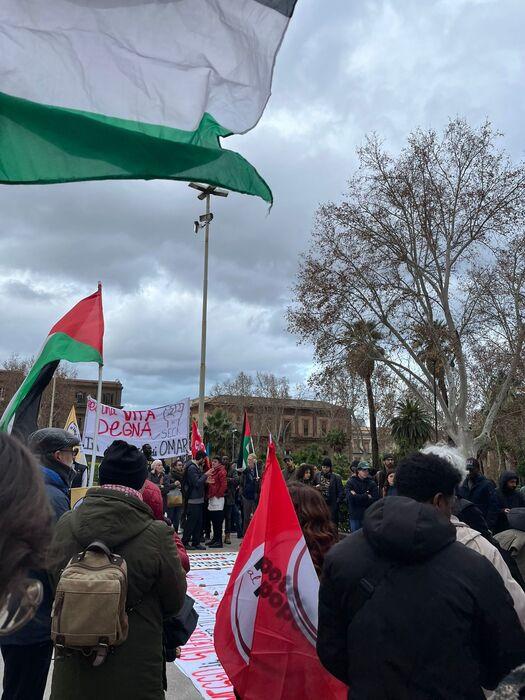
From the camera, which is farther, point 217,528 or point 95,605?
point 217,528

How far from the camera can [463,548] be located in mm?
2176

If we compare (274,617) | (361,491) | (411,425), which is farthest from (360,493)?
(411,425)

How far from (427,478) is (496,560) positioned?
1.58 feet

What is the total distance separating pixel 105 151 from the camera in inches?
108

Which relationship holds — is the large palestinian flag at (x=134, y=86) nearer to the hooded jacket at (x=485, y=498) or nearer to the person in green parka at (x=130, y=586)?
the person in green parka at (x=130, y=586)

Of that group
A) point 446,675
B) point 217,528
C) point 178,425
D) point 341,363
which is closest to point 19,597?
point 446,675

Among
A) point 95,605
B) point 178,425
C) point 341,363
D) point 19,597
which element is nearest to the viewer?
point 19,597

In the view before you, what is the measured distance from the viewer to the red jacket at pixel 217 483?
12.5m

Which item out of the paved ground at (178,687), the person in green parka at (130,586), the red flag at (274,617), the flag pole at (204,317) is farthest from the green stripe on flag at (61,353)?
the flag pole at (204,317)

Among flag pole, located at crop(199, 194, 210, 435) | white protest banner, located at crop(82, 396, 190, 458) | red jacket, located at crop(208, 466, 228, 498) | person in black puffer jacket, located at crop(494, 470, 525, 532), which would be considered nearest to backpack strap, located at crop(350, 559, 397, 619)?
person in black puffer jacket, located at crop(494, 470, 525, 532)

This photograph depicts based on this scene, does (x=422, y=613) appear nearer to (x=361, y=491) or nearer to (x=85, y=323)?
(x=85, y=323)

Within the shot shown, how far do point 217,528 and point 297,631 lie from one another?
31.8 feet

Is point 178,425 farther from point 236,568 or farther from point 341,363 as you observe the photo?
point 341,363

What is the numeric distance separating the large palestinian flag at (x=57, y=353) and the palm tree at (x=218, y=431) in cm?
4652
